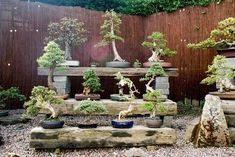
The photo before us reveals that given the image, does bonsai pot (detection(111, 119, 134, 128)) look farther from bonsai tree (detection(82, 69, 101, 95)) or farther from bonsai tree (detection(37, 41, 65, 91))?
bonsai tree (detection(37, 41, 65, 91))

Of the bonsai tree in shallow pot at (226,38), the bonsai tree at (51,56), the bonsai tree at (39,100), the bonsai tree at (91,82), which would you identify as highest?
the bonsai tree in shallow pot at (226,38)

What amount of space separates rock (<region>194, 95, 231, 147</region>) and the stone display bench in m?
0.43

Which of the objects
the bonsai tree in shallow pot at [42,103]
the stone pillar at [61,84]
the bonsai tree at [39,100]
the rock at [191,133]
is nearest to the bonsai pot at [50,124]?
the bonsai tree in shallow pot at [42,103]

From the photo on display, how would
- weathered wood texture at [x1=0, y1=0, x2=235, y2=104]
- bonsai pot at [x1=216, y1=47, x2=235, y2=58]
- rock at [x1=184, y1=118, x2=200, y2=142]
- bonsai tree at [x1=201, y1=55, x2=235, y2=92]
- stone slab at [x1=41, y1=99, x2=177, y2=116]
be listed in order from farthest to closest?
weathered wood texture at [x1=0, y1=0, x2=235, y2=104] < bonsai pot at [x1=216, y1=47, x2=235, y2=58] < bonsai tree at [x1=201, y1=55, x2=235, y2=92] < stone slab at [x1=41, y1=99, x2=177, y2=116] < rock at [x1=184, y1=118, x2=200, y2=142]

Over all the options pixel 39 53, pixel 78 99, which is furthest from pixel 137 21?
pixel 78 99

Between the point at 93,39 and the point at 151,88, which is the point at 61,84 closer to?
the point at 151,88

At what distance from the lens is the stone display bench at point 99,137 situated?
3906mm

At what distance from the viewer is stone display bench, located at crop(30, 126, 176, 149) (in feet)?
12.8

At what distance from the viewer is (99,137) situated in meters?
4.00

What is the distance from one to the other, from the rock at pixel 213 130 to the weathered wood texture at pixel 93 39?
2.65m

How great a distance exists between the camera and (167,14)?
7.75 m

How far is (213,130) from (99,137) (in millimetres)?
1582

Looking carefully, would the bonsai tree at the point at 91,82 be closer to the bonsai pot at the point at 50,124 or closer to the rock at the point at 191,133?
the bonsai pot at the point at 50,124

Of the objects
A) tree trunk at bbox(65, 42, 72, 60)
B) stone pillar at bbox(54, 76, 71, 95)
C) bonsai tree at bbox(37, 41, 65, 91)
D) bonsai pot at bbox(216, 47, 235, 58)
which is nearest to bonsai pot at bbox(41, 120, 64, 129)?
bonsai tree at bbox(37, 41, 65, 91)
